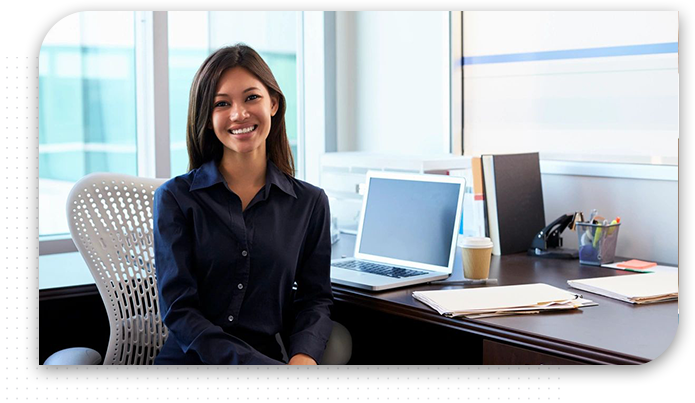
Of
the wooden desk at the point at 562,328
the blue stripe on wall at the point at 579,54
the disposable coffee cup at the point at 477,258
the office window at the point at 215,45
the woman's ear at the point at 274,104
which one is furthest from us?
the office window at the point at 215,45

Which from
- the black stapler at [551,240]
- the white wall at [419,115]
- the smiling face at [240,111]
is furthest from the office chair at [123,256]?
the white wall at [419,115]

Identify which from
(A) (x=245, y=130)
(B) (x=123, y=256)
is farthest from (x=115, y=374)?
(A) (x=245, y=130)

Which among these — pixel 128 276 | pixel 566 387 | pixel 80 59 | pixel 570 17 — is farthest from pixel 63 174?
pixel 570 17

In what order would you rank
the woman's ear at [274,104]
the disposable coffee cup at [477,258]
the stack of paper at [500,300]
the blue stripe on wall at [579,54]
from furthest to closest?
the blue stripe on wall at [579,54] → the disposable coffee cup at [477,258] → the woman's ear at [274,104] → the stack of paper at [500,300]

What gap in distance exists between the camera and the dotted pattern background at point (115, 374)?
148cm

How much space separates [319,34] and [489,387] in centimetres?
157

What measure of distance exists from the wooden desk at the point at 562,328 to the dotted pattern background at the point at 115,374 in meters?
0.12

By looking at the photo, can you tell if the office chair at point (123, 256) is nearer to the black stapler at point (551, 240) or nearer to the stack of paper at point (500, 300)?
the stack of paper at point (500, 300)

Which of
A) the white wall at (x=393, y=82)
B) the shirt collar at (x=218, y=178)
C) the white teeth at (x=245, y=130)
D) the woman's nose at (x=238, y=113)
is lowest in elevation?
the shirt collar at (x=218, y=178)

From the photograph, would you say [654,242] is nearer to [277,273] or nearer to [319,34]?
[277,273]

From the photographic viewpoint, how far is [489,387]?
1500 millimetres

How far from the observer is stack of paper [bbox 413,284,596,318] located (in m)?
1.45

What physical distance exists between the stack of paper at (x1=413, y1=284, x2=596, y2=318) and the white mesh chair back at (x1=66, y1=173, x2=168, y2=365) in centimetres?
61

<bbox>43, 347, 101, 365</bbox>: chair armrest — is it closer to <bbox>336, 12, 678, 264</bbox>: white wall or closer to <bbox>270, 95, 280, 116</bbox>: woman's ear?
<bbox>270, 95, 280, 116</bbox>: woman's ear
